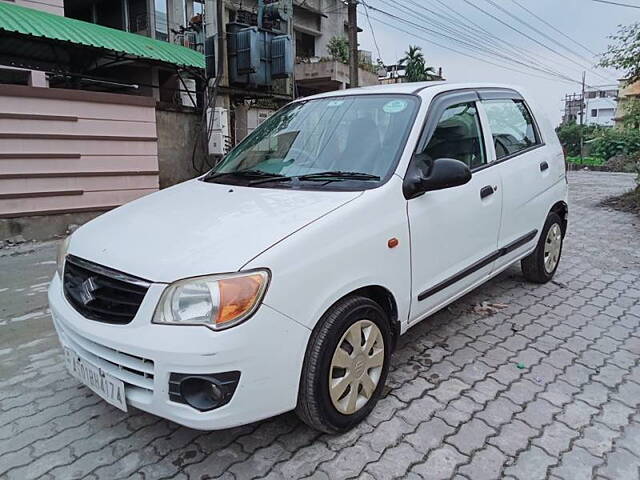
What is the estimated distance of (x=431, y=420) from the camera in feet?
7.94

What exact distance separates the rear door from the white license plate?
2633 millimetres

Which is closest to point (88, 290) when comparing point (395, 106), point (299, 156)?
point (299, 156)

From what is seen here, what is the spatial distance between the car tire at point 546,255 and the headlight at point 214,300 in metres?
3.13

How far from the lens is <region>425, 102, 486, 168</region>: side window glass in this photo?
2918 millimetres

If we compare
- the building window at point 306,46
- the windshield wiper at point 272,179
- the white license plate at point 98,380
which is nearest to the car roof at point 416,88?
the windshield wiper at point 272,179

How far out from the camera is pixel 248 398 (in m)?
1.89

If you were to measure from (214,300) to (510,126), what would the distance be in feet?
9.66

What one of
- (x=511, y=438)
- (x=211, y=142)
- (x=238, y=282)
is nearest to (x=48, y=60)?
(x=211, y=142)

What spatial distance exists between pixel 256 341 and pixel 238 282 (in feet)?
0.78

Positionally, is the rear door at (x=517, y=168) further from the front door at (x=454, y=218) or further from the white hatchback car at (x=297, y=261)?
the front door at (x=454, y=218)

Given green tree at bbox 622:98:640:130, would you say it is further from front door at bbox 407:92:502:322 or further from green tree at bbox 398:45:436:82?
green tree at bbox 398:45:436:82

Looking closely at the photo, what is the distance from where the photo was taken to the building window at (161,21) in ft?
48.1

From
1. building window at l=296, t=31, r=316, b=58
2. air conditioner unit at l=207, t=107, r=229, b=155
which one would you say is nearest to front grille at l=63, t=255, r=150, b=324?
air conditioner unit at l=207, t=107, r=229, b=155

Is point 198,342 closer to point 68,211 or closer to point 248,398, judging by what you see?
point 248,398
